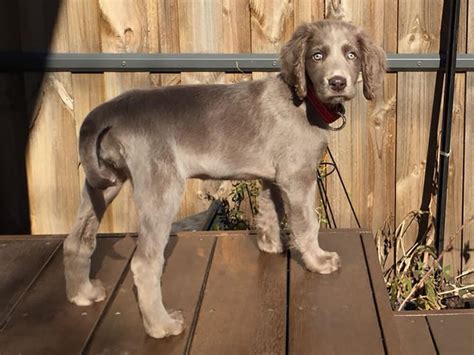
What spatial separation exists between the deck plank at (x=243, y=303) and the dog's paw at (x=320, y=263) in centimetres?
15

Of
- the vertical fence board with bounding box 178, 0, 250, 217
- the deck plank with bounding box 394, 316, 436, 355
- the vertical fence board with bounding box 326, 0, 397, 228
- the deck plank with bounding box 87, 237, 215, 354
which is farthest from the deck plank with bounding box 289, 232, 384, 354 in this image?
the vertical fence board with bounding box 178, 0, 250, 217

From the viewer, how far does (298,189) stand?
372cm

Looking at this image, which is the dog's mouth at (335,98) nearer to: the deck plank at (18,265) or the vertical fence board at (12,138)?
the deck plank at (18,265)

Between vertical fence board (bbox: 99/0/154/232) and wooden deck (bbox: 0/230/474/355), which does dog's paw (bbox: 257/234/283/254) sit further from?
vertical fence board (bbox: 99/0/154/232)

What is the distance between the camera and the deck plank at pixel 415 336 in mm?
3914

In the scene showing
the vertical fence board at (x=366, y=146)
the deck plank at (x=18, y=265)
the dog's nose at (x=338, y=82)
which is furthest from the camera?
the vertical fence board at (x=366, y=146)

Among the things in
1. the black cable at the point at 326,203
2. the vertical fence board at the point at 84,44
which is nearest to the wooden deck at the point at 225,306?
the black cable at the point at 326,203

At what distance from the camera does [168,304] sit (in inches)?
146

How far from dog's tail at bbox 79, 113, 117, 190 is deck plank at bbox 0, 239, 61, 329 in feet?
2.82

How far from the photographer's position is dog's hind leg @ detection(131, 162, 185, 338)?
3303mm

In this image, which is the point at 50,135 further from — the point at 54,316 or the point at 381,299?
the point at 381,299

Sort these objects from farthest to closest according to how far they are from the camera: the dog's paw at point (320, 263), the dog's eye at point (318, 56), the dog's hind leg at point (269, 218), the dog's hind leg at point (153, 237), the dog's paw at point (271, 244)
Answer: the dog's paw at point (271, 244) → the dog's hind leg at point (269, 218) → the dog's paw at point (320, 263) → the dog's eye at point (318, 56) → the dog's hind leg at point (153, 237)

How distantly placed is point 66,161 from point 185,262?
62.2 inches

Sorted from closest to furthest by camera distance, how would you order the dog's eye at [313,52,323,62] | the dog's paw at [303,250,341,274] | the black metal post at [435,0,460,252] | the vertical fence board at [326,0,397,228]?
the dog's eye at [313,52,323,62], the dog's paw at [303,250,341,274], the black metal post at [435,0,460,252], the vertical fence board at [326,0,397,228]
